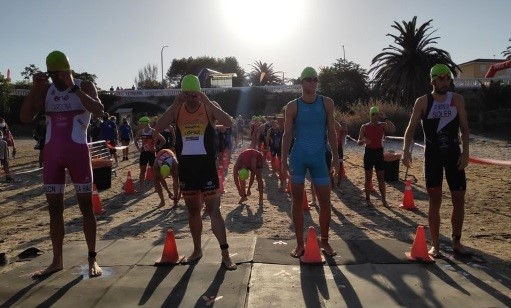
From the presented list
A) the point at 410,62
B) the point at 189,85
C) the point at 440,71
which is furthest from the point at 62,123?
the point at 410,62

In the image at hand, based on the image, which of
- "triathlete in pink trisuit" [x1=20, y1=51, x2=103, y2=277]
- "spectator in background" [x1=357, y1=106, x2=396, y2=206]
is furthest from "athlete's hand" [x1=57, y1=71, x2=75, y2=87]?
"spectator in background" [x1=357, y1=106, x2=396, y2=206]

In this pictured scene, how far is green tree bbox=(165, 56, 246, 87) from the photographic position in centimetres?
10669

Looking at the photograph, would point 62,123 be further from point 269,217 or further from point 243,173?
point 243,173

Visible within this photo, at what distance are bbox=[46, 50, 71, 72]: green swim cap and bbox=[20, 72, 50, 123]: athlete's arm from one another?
0.56ft

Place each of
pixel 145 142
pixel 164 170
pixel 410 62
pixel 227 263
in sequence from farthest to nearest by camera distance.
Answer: pixel 410 62 → pixel 145 142 → pixel 164 170 → pixel 227 263

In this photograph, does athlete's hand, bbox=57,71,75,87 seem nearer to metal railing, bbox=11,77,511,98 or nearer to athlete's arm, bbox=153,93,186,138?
athlete's arm, bbox=153,93,186,138

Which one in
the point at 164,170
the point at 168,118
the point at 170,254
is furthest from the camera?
the point at 164,170

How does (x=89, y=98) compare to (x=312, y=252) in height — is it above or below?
above

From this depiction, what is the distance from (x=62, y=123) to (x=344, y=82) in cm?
5446

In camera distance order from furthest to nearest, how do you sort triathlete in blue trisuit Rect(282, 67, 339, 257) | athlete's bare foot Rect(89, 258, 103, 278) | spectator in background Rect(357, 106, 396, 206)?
1. spectator in background Rect(357, 106, 396, 206)
2. triathlete in blue trisuit Rect(282, 67, 339, 257)
3. athlete's bare foot Rect(89, 258, 103, 278)

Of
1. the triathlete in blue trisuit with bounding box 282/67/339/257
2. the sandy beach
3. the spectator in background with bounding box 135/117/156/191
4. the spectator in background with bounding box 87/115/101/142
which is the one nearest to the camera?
the triathlete in blue trisuit with bounding box 282/67/339/257

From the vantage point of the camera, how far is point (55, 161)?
4.64 meters

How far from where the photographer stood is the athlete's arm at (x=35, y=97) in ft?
15.4

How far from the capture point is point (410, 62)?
45.4 m
